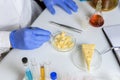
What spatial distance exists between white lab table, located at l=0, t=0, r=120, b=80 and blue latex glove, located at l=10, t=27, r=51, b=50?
22 millimetres

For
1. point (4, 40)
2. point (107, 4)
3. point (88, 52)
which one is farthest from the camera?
point (107, 4)

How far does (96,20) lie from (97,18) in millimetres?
11

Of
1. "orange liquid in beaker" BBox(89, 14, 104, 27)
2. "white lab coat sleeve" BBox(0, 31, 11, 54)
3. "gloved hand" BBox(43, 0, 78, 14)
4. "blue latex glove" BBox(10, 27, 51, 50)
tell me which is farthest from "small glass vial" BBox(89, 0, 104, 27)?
"white lab coat sleeve" BBox(0, 31, 11, 54)

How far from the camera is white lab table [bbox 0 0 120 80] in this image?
0.95m

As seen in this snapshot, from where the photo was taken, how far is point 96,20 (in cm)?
115

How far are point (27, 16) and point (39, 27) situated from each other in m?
0.19

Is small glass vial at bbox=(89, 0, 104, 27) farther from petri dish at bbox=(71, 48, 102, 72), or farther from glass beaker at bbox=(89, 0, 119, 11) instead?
petri dish at bbox=(71, 48, 102, 72)

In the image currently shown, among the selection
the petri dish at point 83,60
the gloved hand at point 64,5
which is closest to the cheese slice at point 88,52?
the petri dish at point 83,60

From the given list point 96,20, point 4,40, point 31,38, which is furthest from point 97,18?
point 4,40

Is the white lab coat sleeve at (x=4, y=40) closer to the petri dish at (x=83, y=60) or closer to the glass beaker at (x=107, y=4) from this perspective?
the petri dish at (x=83, y=60)

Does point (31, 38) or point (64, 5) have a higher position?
point (64, 5)

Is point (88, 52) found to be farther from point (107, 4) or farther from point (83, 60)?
point (107, 4)

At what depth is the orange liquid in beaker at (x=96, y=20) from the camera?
3.76 feet

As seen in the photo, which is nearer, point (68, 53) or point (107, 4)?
point (68, 53)
